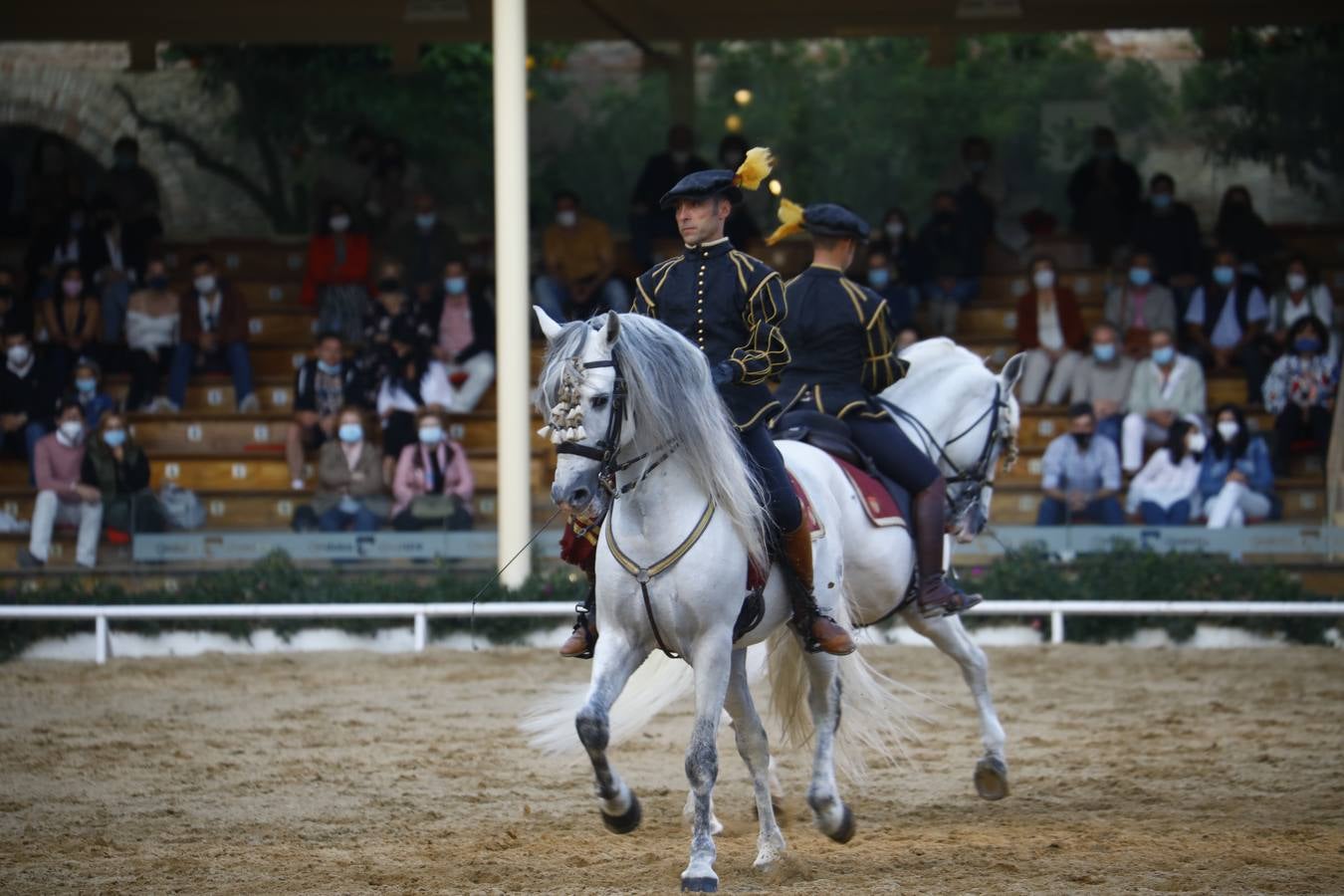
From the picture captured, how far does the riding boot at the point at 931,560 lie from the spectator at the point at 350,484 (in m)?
6.61

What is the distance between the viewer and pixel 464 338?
1770cm

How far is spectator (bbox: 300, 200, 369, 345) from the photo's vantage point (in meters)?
18.9

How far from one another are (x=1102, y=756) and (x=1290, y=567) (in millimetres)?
4864

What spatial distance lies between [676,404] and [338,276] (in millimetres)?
13186

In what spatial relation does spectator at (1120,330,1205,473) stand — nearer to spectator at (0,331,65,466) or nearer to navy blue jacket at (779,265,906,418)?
navy blue jacket at (779,265,906,418)

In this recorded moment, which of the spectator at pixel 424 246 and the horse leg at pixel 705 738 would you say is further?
the spectator at pixel 424 246

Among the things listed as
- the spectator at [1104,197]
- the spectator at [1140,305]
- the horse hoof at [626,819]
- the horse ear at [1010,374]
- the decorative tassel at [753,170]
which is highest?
the spectator at [1104,197]

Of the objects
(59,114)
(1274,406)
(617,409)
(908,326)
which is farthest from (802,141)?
(617,409)

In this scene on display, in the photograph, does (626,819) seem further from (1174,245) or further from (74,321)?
(1174,245)

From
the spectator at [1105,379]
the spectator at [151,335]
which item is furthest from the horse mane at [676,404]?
the spectator at [151,335]

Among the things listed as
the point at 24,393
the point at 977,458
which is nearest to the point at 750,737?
the point at 977,458

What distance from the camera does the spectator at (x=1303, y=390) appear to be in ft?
52.4

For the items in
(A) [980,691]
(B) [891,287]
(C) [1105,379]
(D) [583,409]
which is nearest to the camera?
(D) [583,409]

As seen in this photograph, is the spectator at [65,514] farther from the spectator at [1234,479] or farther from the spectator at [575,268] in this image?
the spectator at [1234,479]
